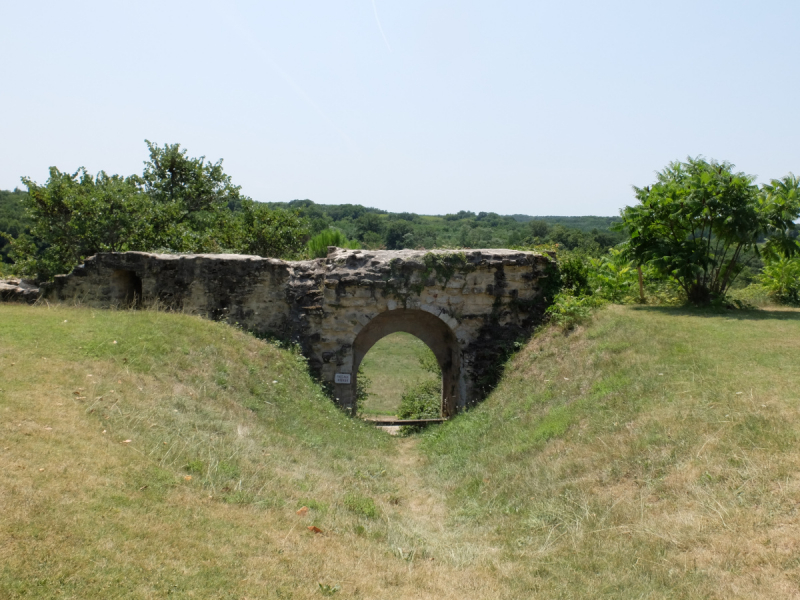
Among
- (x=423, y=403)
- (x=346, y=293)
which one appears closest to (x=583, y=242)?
(x=423, y=403)

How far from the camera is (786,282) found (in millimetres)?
14250

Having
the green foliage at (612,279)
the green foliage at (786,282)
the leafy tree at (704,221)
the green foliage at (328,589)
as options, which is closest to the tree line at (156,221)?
the green foliage at (612,279)

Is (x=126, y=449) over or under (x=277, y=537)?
over

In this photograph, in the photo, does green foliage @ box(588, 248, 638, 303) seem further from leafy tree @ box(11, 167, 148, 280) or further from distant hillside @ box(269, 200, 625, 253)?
leafy tree @ box(11, 167, 148, 280)

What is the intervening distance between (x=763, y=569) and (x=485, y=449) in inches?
198

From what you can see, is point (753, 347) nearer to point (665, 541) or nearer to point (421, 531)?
point (665, 541)

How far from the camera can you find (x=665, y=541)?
192 inches

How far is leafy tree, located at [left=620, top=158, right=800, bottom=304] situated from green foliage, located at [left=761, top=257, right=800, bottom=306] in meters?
2.47

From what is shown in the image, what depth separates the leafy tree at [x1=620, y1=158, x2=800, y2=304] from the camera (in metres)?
11.4

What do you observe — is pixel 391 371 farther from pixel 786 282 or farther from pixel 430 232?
pixel 786 282

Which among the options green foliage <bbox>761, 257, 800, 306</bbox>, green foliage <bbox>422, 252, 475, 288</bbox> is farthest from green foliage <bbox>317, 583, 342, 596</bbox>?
green foliage <bbox>761, 257, 800, 306</bbox>

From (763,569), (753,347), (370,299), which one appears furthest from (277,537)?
(370,299)

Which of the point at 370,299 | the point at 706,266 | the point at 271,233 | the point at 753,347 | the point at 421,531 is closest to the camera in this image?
the point at 421,531

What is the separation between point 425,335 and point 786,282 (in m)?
8.70
